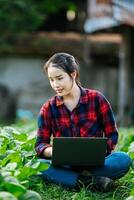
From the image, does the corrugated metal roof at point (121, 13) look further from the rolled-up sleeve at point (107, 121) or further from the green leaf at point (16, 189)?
the green leaf at point (16, 189)

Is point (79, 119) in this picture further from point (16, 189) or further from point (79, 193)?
point (16, 189)

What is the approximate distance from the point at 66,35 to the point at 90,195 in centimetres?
1323

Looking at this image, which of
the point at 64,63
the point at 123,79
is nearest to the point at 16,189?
the point at 64,63

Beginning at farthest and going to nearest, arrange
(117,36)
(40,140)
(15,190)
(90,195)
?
(117,36) → (40,140) → (90,195) → (15,190)

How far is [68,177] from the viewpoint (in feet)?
18.2

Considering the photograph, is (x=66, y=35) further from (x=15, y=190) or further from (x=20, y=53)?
(x=15, y=190)

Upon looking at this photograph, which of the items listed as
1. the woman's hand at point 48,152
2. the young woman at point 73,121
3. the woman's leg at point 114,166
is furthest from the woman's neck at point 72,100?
the woman's leg at point 114,166

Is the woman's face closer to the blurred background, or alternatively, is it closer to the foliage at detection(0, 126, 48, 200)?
the foliage at detection(0, 126, 48, 200)

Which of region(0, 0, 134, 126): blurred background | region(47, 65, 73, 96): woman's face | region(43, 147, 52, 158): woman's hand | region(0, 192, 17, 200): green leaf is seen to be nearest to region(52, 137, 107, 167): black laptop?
region(43, 147, 52, 158): woman's hand

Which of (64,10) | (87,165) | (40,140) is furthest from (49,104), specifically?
(64,10)

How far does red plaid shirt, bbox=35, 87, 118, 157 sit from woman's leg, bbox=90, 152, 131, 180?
102mm

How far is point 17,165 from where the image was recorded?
17.2 feet

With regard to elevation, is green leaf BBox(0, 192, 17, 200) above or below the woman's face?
below

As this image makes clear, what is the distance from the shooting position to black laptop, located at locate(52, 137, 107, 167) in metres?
5.22
